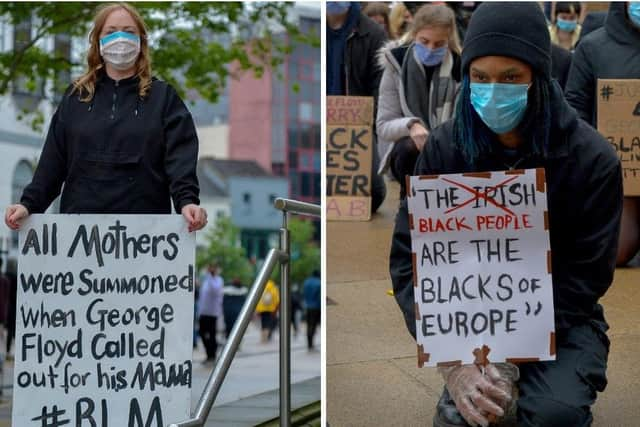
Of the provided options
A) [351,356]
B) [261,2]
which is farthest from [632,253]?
[261,2]

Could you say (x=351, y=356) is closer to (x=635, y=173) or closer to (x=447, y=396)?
(x=447, y=396)

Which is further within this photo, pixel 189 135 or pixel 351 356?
pixel 351 356

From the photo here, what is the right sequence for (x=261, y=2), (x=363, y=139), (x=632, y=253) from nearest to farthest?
(x=632, y=253) → (x=363, y=139) → (x=261, y=2)

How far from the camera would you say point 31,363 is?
13.8ft

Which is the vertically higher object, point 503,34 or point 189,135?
point 503,34

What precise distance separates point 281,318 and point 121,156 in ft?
2.96

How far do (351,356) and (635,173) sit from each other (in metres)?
2.42

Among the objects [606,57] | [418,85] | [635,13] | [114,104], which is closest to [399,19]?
[418,85]

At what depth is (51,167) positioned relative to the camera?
14.6 feet

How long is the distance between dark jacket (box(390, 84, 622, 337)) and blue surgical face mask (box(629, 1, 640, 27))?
8.45 ft

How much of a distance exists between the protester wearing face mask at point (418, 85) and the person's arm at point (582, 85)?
0.68 meters

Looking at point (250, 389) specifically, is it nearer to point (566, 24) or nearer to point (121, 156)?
point (566, 24)

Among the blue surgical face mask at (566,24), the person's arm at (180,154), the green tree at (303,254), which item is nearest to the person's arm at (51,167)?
the person's arm at (180,154)

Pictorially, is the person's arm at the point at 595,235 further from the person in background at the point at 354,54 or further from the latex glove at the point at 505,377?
the person in background at the point at 354,54
